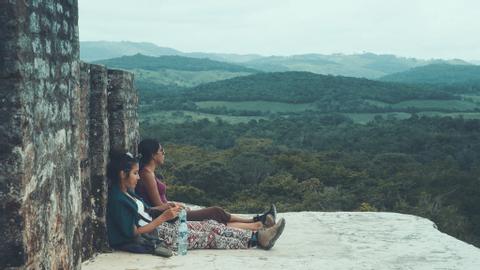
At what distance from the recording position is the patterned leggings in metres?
6.47

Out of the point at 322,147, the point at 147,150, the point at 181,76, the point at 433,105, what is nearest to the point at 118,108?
the point at 147,150

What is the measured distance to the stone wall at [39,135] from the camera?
3273mm

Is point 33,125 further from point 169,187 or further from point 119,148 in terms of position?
point 169,187

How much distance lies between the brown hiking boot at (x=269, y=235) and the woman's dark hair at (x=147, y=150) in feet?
4.37

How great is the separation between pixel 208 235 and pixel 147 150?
1.04m

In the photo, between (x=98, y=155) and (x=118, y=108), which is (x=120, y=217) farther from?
(x=118, y=108)

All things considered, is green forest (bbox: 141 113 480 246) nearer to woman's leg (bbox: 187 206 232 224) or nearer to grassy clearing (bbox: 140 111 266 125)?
woman's leg (bbox: 187 206 232 224)

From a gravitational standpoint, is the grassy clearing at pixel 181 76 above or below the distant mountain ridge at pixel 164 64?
below

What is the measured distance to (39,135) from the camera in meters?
3.60

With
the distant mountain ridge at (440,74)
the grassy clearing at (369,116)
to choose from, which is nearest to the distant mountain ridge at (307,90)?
the grassy clearing at (369,116)

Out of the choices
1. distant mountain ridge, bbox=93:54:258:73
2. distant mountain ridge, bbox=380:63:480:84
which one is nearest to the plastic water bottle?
distant mountain ridge, bbox=93:54:258:73

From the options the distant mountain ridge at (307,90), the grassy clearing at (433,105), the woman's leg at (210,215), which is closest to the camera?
the woman's leg at (210,215)

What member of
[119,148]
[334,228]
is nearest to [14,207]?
[119,148]

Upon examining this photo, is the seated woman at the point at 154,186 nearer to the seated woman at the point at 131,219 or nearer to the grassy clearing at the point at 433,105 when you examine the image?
the seated woman at the point at 131,219
